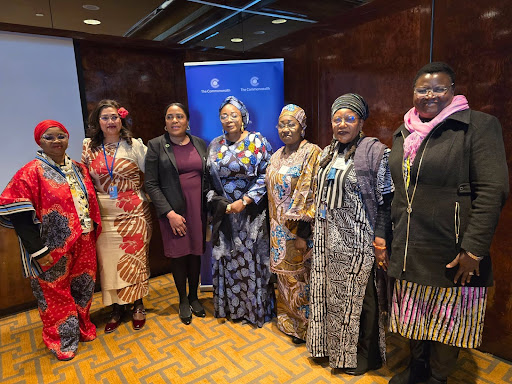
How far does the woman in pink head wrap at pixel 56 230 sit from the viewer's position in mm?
2184

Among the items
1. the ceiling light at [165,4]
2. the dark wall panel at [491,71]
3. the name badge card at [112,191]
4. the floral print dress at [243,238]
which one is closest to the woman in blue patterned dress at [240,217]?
the floral print dress at [243,238]

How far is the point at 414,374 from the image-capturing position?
6.41 ft

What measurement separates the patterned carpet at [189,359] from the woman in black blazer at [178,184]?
1.00ft

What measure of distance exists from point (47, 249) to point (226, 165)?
130 centimetres

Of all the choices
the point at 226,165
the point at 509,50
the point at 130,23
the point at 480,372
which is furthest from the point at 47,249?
the point at 509,50

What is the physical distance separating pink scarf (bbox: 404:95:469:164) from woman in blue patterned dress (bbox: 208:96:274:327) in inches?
41.5

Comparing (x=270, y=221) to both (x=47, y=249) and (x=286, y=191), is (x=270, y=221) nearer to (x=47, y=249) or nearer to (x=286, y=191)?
(x=286, y=191)

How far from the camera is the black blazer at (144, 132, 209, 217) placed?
254 centimetres

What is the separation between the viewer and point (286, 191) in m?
2.25

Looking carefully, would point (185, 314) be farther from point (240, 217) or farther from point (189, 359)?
point (240, 217)

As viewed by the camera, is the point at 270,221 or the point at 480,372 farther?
the point at 270,221

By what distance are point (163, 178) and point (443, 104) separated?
6.09 feet

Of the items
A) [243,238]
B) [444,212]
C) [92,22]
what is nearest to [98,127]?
[243,238]

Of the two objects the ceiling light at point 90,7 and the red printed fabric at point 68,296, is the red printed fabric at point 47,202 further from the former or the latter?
the ceiling light at point 90,7
